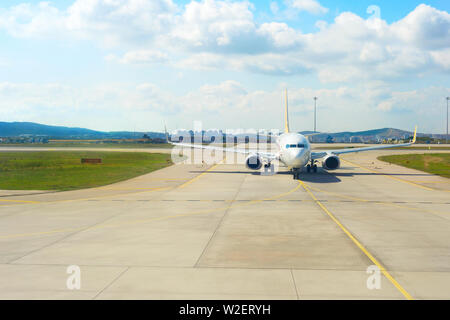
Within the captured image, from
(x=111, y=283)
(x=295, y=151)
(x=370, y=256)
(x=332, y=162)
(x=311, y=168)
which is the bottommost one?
(x=370, y=256)

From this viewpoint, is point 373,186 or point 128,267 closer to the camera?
point 128,267

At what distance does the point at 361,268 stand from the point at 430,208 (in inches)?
515

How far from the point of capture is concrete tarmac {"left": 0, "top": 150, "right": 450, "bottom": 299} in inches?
378

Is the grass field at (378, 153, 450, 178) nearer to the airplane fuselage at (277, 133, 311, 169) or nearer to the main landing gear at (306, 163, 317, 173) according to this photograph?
the main landing gear at (306, 163, 317, 173)

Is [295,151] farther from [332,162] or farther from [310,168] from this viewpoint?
[310,168]

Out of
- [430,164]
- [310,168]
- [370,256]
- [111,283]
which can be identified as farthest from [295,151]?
[430,164]

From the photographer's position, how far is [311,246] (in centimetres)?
1367

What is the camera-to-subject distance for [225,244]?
13.9 m

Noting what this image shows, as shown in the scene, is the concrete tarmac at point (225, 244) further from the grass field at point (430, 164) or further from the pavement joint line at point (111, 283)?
the grass field at point (430, 164)

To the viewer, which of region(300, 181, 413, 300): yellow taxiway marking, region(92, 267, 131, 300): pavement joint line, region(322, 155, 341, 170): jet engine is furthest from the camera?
region(322, 155, 341, 170): jet engine

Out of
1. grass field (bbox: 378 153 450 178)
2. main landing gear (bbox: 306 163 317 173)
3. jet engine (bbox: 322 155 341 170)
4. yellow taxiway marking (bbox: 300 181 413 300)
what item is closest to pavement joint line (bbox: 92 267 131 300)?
yellow taxiway marking (bbox: 300 181 413 300)
